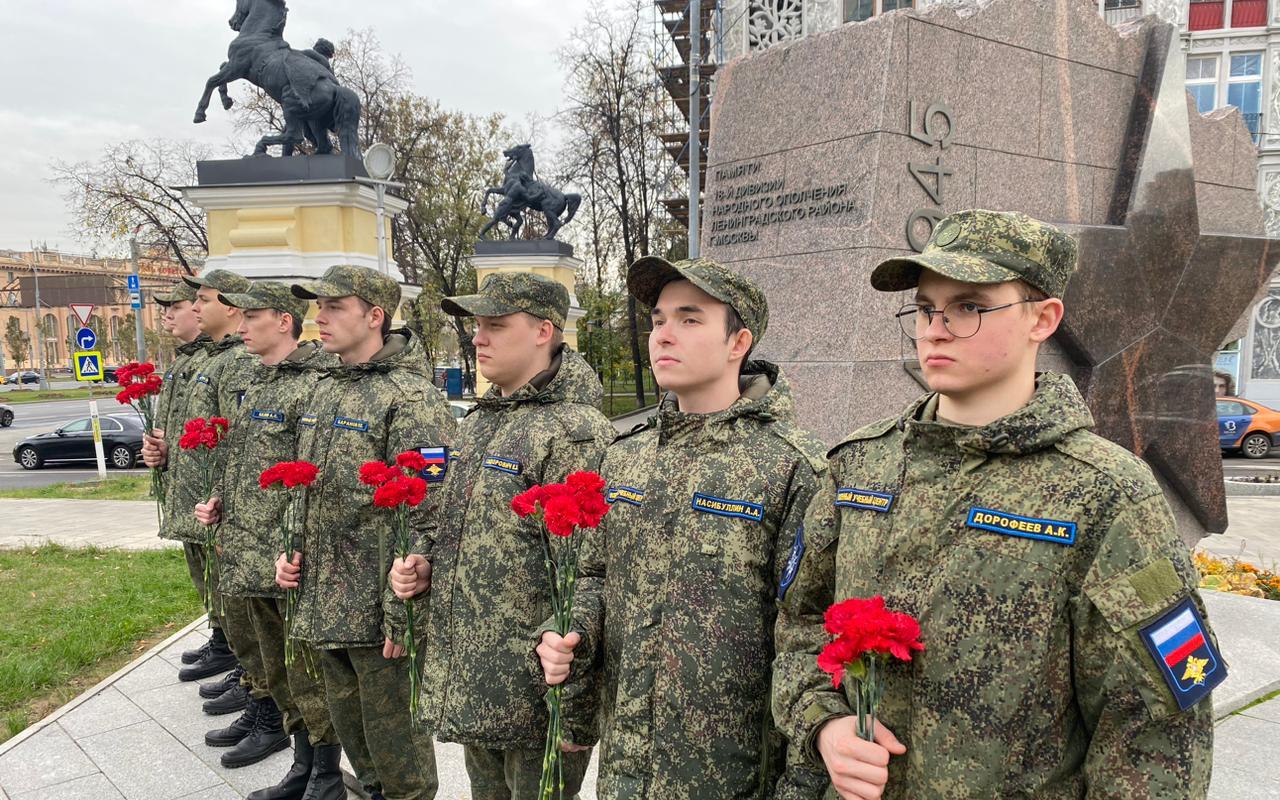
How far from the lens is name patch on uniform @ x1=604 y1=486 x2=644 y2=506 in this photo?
6.84ft

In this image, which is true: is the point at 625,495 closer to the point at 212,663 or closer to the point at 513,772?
the point at 513,772

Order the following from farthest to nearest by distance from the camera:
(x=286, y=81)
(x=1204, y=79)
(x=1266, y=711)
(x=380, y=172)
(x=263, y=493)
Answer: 1. (x=1204, y=79)
2. (x=380, y=172)
3. (x=286, y=81)
4. (x=1266, y=711)
5. (x=263, y=493)

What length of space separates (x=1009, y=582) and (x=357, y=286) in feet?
9.46

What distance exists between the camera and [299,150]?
8508 millimetres

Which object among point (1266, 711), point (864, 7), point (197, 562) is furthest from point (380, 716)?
point (864, 7)

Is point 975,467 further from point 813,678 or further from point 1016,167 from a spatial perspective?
point 1016,167

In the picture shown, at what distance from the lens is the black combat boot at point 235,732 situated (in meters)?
4.12

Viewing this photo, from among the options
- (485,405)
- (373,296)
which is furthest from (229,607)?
(485,405)

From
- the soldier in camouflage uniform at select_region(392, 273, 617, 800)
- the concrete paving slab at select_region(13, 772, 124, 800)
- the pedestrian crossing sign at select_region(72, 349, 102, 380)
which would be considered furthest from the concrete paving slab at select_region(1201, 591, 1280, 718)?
the pedestrian crossing sign at select_region(72, 349, 102, 380)

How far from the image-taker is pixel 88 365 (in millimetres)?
11891

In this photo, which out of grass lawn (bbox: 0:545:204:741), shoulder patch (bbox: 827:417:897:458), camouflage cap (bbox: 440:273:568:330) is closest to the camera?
shoulder patch (bbox: 827:417:897:458)

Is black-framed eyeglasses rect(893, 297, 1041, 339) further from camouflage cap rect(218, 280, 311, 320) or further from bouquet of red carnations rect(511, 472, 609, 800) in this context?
camouflage cap rect(218, 280, 311, 320)

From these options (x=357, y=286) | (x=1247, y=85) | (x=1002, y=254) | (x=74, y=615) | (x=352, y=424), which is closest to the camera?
(x=1002, y=254)

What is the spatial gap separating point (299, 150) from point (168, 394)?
4290mm
